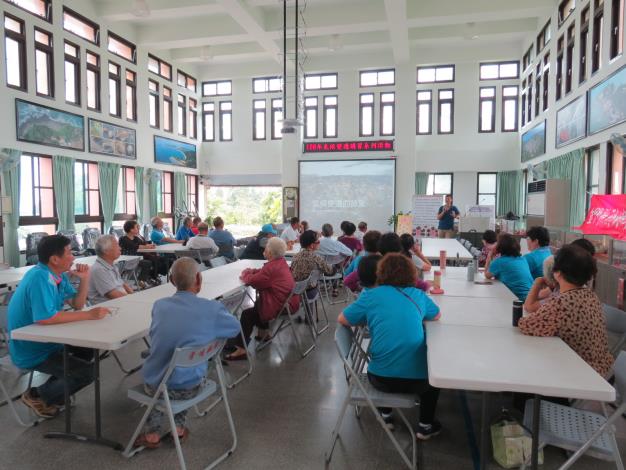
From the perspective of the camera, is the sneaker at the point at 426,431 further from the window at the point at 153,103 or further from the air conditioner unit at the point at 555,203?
the window at the point at 153,103

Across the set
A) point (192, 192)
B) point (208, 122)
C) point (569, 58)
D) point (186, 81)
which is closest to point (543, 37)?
point (569, 58)

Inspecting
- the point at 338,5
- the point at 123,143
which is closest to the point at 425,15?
the point at 338,5

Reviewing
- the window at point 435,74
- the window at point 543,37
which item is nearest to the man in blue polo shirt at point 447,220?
the window at point 543,37

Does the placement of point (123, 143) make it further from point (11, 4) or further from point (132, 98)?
point (11, 4)

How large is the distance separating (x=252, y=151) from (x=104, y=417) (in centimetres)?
1191

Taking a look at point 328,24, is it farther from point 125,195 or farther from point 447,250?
point 447,250

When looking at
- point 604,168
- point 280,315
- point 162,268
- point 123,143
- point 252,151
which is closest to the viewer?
point 280,315

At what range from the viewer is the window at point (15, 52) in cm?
767

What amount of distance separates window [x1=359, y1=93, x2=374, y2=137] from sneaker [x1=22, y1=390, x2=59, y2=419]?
11431mm

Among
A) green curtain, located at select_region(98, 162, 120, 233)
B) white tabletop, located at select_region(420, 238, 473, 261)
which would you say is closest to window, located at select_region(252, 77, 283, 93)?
green curtain, located at select_region(98, 162, 120, 233)

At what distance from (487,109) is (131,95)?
9.82 m

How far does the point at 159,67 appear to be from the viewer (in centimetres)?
1227

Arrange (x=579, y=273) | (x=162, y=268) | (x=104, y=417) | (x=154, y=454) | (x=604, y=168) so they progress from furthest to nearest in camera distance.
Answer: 1. (x=162, y=268)
2. (x=604, y=168)
3. (x=104, y=417)
4. (x=154, y=454)
5. (x=579, y=273)

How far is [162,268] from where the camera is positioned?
7.60 meters
